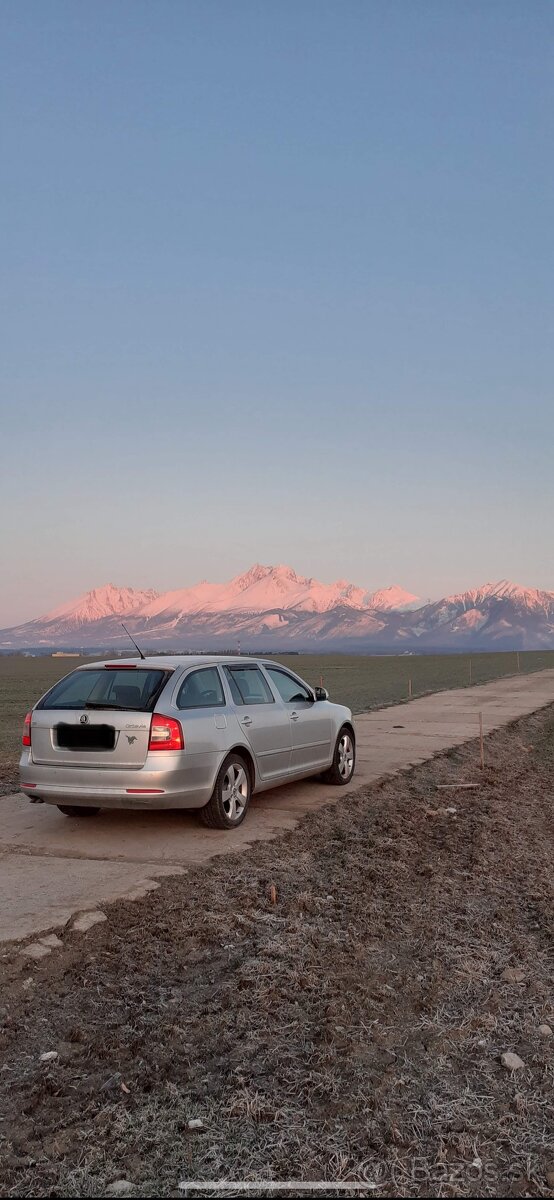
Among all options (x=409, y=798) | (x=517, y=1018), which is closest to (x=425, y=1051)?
(x=517, y=1018)

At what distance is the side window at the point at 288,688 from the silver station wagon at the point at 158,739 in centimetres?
37

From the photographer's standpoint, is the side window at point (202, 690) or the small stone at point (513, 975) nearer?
the small stone at point (513, 975)

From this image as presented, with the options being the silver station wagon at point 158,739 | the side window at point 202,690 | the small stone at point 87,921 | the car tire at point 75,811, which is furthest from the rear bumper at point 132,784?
the small stone at point 87,921

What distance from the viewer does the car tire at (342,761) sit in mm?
10336

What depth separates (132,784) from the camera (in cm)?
723

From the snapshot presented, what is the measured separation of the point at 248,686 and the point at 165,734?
1657 mm

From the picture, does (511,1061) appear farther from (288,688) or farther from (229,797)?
(288,688)

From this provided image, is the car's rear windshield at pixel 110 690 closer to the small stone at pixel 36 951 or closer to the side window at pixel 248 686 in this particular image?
the side window at pixel 248 686

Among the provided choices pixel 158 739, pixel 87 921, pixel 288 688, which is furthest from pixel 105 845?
pixel 288 688

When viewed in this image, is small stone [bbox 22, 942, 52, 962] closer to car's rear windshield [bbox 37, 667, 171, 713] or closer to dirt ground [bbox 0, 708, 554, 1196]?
dirt ground [bbox 0, 708, 554, 1196]

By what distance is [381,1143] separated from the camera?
3.22m

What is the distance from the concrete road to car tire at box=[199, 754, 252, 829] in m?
0.11

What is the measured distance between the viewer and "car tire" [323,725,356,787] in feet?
33.9

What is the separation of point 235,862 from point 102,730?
1.50 meters
